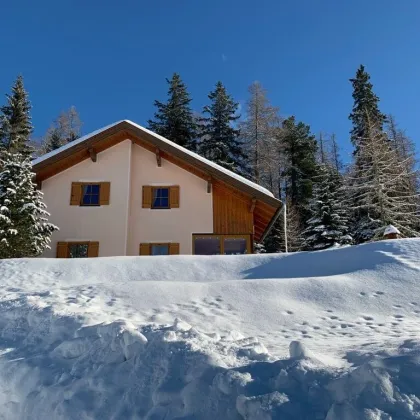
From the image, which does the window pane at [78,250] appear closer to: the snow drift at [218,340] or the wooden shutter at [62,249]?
the wooden shutter at [62,249]


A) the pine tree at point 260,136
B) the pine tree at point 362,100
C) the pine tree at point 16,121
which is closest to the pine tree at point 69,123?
the pine tree at point 16,121

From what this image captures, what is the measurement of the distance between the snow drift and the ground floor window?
20.2 feet

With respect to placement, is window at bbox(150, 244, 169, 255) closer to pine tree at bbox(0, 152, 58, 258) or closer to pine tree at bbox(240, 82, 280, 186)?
pine tree at bbox(0, 152, 58, 258)

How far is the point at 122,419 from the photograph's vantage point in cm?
315

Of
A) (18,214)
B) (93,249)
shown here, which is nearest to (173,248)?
(93,249)

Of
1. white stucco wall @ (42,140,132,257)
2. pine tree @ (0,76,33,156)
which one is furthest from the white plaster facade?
pine tree @ (0,76,33,156)

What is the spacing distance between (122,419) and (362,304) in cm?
448

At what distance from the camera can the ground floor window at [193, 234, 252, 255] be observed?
602 inches

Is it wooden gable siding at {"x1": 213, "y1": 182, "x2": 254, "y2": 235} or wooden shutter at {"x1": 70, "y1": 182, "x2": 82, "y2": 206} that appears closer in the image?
wooden gable siding at {"x1": 213, "y1": 182, "x2": 254, "y2": 235}

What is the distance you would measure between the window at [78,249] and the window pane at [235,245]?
472 cm

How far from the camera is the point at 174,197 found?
15.8 meters

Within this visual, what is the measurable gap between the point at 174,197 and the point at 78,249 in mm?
3990

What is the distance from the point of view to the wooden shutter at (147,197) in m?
15.7

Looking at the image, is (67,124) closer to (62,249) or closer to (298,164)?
(298,164)
